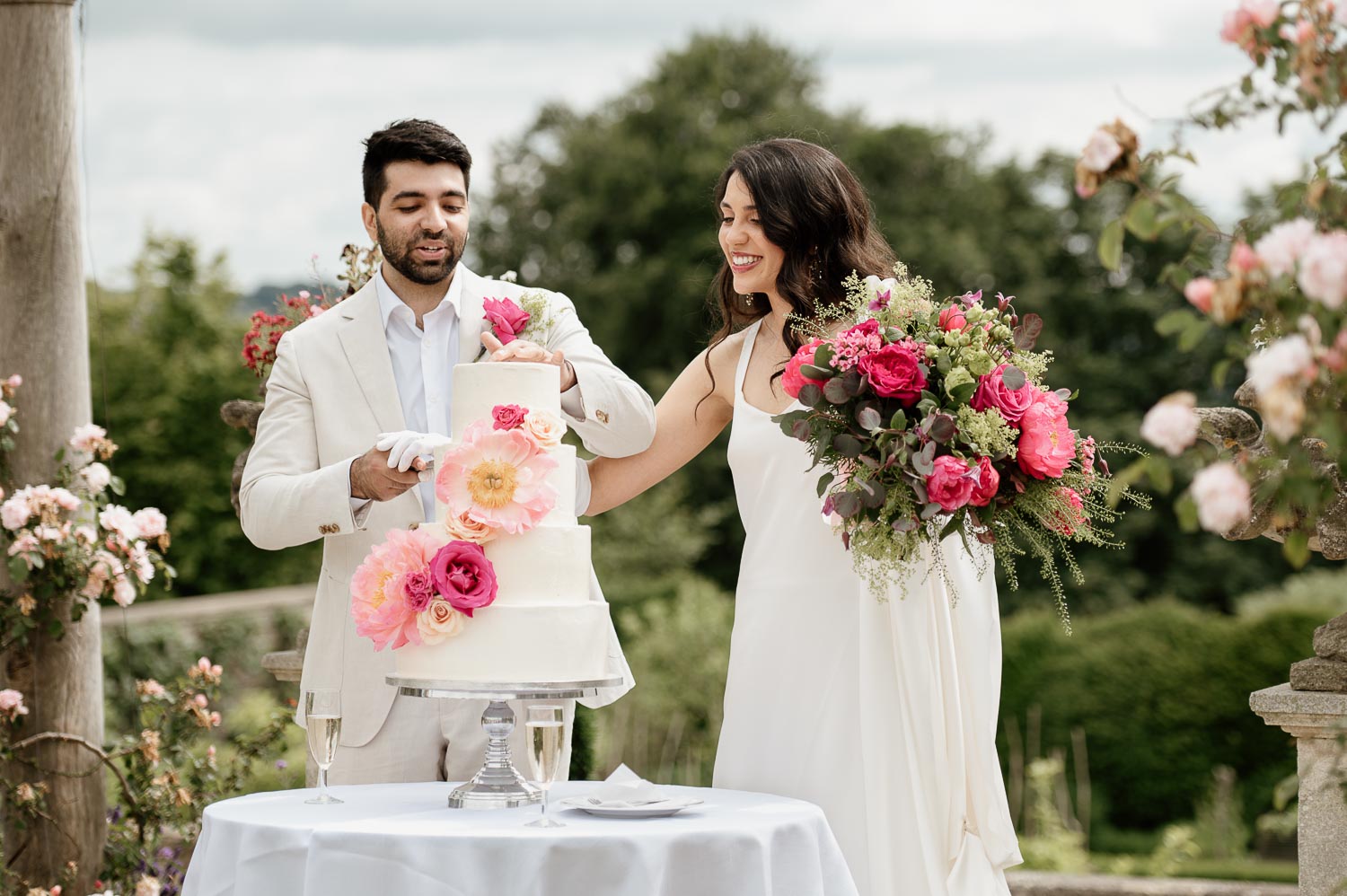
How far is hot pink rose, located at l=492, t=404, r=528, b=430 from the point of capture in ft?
10.9

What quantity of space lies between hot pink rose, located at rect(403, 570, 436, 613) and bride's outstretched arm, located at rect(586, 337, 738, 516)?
50.3 inches

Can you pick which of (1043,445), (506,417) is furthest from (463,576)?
(1043,445)

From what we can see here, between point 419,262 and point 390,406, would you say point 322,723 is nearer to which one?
point 390,406

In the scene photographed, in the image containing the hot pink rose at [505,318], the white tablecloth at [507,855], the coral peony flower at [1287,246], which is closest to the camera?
the coral peony flower at [1287,246]

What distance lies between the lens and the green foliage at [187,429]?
16562 mm

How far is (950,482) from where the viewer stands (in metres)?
3.44

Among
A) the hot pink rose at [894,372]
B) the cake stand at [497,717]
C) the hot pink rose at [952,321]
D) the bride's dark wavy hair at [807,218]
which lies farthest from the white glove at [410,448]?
the hot pink rose at [952,321]

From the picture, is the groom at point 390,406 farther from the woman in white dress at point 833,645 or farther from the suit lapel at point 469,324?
the woman in white dress at point 833,645

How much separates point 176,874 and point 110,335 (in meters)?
13.5

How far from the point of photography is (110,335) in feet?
58.5

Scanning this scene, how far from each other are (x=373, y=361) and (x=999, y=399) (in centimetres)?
164

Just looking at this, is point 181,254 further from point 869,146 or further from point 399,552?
point 399,552

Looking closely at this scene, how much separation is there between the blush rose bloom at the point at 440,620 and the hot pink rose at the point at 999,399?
1283mm

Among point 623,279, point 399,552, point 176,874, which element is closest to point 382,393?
point 399,552
